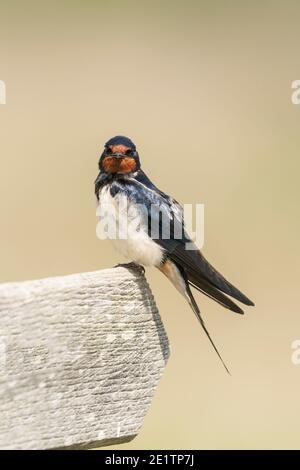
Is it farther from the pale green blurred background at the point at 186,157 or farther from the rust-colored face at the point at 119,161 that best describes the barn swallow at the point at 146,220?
the pale green blurred background at the point at 186,157

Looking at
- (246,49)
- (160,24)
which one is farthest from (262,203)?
(160,24)

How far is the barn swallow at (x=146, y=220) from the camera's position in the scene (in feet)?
8.79

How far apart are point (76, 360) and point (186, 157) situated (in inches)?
167

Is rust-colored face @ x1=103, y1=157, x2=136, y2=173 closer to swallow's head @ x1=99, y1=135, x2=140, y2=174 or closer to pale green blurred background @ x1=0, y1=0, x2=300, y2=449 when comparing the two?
swallow's head @ x1=99, y1=135, x2=140, y2=174

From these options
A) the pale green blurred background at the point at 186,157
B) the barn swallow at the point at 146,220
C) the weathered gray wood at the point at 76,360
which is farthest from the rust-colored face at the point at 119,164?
the weathered gray wood at the point at 76,360

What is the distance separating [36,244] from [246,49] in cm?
325

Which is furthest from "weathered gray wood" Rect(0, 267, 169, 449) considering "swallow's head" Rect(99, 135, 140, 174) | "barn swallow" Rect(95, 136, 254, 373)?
"swallow's head" Rect(99, 135, 140, 174)

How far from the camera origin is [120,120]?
18.5 ft

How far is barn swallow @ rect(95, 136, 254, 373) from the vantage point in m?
2.68

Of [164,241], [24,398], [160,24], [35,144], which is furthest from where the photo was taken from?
[160,24]

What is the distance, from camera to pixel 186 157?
18.4 ft

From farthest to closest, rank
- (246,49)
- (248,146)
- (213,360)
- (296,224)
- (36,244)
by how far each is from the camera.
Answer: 1. (246,49)
2. (248,146)
3. (296,224)
4. (36,244)
5. (213,360)
